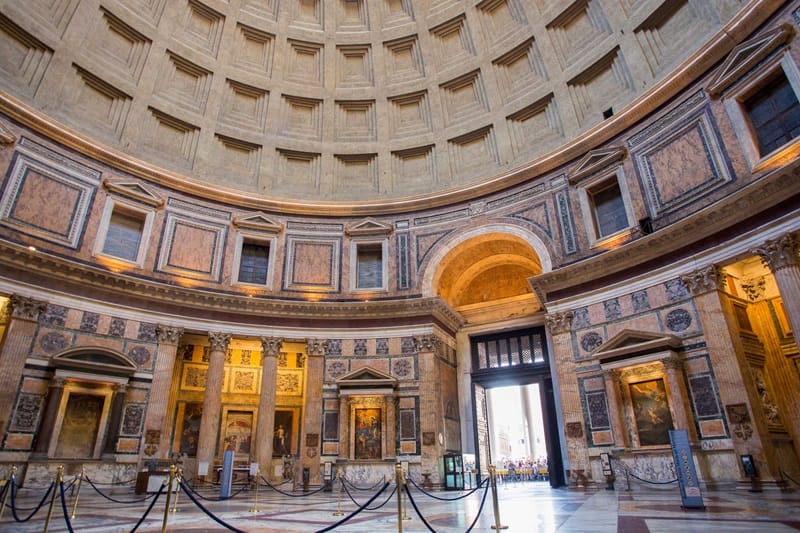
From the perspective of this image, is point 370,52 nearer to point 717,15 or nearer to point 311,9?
point 311,9

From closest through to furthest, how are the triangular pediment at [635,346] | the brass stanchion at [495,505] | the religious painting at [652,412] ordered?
the brass stanchion at [495,505] < the triangular pediment at [635,346] < the religious painting at [652,412]

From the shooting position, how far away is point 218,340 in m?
19.1

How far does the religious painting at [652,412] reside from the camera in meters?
14.0

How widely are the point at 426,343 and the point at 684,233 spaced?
1030 cm

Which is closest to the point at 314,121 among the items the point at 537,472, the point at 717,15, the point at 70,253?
the point at 70,253

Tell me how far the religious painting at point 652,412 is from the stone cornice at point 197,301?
334 inches

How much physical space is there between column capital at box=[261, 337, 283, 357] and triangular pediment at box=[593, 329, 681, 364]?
12.5 meters

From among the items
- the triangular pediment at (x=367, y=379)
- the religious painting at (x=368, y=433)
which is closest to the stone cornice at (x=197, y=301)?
the triangular pediment at (x=367, y=379)

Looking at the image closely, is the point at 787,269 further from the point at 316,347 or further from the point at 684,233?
the point at 316,347

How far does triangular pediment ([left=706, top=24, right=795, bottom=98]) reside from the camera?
12625 millimetres

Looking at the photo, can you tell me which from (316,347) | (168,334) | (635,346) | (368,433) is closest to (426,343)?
(368,433)

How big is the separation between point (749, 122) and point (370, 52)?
17336 mm

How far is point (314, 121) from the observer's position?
79.8ft

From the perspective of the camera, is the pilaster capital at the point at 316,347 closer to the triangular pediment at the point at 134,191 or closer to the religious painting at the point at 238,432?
the religious painting at the point at 238,432
